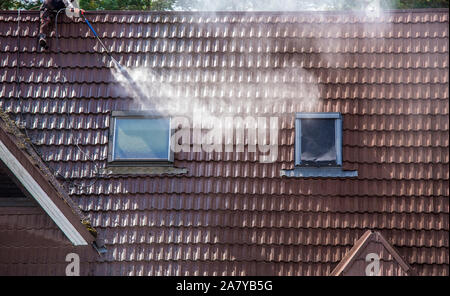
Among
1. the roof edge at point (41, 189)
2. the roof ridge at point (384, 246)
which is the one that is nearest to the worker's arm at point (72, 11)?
the roof edge at point (41, 189)

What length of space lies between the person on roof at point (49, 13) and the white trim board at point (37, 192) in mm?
2436

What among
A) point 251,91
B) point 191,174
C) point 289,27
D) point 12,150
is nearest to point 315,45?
point 289,27

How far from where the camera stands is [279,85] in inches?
390

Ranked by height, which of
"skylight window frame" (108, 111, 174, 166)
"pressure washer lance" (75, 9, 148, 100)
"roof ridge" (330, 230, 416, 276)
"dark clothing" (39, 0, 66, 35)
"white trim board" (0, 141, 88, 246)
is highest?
"dark clothing" (39, 0, 66, 35)

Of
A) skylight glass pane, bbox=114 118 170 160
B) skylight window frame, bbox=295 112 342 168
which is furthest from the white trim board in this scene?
skylight window frame, bbox=295 112 342 168

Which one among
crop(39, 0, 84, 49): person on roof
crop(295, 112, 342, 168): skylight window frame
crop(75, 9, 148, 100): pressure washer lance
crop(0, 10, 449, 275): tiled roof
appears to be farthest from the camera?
crop(39, 0, 84, 49): person on roof

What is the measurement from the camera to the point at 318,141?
967 cm

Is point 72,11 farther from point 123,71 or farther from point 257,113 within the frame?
point 257,113

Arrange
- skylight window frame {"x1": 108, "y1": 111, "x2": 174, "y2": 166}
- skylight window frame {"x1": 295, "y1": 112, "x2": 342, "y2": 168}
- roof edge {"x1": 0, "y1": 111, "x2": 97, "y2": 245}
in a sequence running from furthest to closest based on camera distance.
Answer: skylight window frame {"x1": 108, "y1": 111, "x2": 174, "y2": 166}, skylight window frame {"x1": 295, "y1": 112, "x2": 342, "y2": 168}, roof edge {"x1": 0, "y1": 111, "x2": 97, "y2": 245}

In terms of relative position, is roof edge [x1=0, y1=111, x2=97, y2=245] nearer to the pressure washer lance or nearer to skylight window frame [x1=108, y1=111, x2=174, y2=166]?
skylight window frame [x1=108, y1=111, x2=174, y2=166]

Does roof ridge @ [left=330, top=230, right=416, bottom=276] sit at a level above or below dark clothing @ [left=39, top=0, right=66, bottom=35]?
below

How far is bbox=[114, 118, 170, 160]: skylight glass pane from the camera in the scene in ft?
32.0

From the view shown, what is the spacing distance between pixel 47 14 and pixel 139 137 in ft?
9.21
